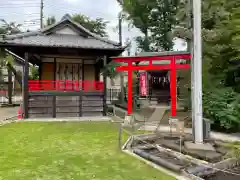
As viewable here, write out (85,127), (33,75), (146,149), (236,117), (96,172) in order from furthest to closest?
(33,75) < (85,127) < (236,117) < (146,149) < (96,172)

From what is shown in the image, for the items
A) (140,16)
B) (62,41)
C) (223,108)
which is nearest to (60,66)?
(62,41)

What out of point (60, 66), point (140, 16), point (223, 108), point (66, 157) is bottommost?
point (66, 157)

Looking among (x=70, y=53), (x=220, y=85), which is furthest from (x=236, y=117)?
(x=70, y=53)

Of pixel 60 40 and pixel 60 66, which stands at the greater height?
pixel 60 40

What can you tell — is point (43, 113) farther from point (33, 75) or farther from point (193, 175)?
point (33, 75)

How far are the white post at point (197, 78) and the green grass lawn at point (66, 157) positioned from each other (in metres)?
2.18

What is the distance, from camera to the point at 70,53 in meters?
14.6

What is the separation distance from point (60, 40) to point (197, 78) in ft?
32.7

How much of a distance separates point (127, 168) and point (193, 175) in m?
1.49

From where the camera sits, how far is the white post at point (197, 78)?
6.86m

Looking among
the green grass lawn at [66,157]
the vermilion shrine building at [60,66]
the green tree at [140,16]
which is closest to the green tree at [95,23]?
the green tree at [140,16]

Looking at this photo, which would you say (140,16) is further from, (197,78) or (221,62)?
(197,78)

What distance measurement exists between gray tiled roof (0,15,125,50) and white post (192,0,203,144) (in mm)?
7357

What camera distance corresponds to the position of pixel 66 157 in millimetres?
6152
